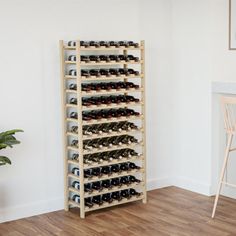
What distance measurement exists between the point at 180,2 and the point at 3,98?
2388 mm

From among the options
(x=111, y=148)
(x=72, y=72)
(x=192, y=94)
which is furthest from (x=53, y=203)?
(x=192, y=94)

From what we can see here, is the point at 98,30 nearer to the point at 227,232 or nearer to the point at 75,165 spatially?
the point at 75,165

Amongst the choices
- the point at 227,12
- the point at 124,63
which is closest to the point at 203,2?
the point at 227,12

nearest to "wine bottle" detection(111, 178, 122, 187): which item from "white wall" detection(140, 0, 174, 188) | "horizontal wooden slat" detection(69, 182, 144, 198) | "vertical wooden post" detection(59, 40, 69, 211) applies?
"horizontal wooden slat" detection(69, 182, 144, 198)

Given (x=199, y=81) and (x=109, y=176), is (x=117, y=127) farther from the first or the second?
(x=199, y=81)

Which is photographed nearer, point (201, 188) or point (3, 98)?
point (3, 98)

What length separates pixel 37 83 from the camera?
483cm

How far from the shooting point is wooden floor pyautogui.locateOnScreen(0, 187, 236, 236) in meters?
4.43

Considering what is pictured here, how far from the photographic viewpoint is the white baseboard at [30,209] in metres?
4.72

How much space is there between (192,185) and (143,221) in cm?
117

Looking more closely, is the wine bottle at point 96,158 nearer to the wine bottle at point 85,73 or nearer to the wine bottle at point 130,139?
the wine bottle at point 130,139

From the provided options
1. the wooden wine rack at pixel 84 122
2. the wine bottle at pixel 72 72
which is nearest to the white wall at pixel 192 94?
the wooden wine rack at pixel 84 122

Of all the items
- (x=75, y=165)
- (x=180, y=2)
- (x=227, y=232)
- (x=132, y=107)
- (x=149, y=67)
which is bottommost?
(x=227, y=232)

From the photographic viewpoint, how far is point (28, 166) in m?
4.84
